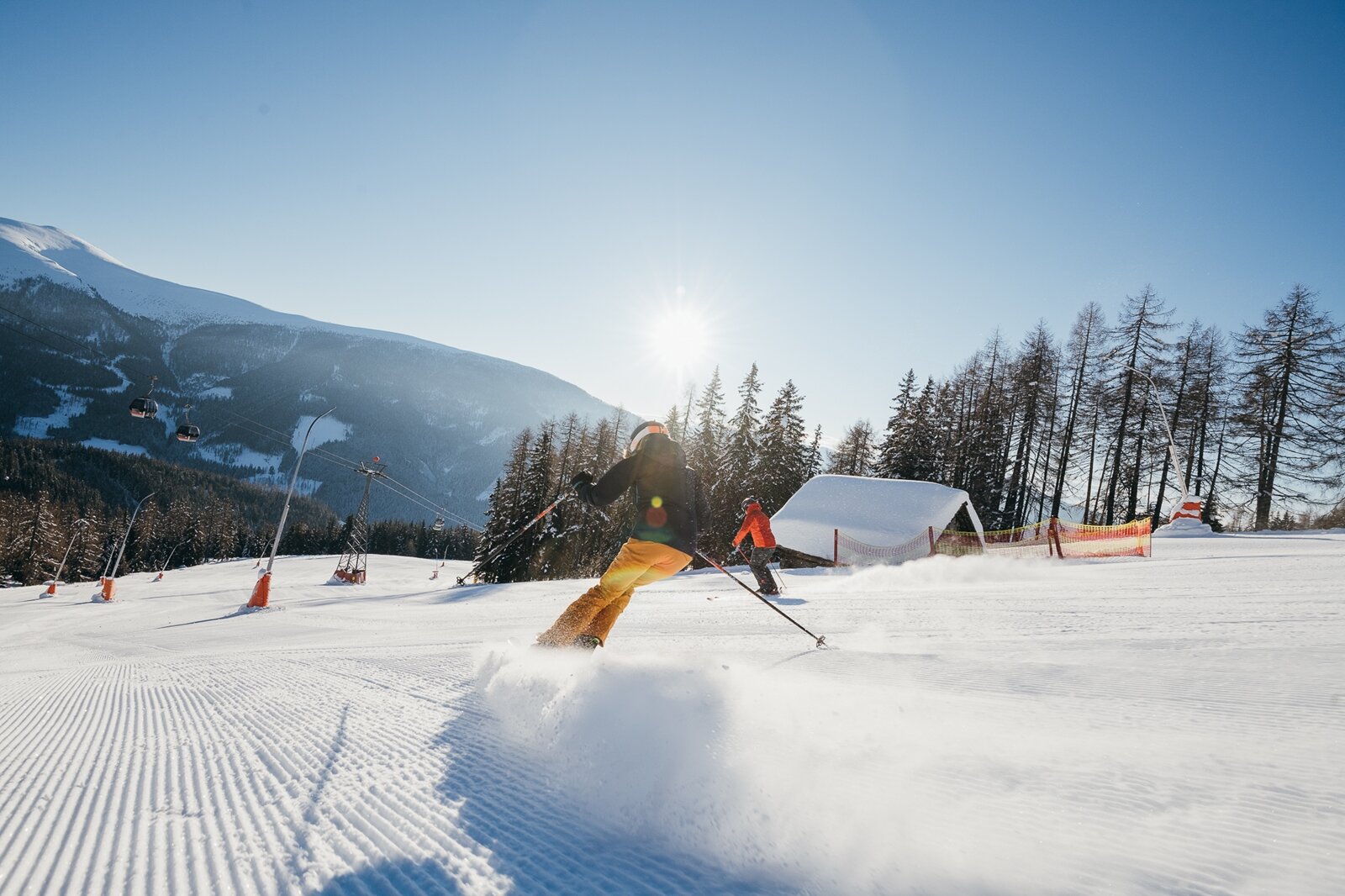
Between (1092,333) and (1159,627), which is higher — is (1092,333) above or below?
above

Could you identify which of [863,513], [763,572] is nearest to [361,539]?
[863,513]

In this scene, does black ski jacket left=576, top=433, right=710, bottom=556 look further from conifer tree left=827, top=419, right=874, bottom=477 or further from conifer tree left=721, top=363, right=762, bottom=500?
conifer tree left=827, top=419, right=874, bottom=477

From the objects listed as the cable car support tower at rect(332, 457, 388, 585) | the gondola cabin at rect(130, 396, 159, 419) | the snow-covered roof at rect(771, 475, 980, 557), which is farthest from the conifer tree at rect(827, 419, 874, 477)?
the gondola cabin at rect(130, 396, 159, 419)

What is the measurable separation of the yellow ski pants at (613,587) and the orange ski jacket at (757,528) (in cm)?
715

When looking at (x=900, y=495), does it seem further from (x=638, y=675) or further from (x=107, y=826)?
(x=107, y=826)

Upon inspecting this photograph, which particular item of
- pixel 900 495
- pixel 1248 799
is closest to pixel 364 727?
pixel 1248 799

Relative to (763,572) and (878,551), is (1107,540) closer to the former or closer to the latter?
(878,551)

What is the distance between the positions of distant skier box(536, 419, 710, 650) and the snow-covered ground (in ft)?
1.76

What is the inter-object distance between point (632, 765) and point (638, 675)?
3.08 feet

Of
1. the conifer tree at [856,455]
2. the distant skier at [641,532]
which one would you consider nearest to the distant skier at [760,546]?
the distant skier at [641,532]

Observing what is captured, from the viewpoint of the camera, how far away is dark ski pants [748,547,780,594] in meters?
10.5

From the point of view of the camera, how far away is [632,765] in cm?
240

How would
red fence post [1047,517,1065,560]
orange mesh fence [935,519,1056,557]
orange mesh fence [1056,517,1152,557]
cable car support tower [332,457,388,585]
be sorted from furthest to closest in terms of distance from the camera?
cable car support tower [332,457,388,585]
orange mesh fence [935,519,1056,557]
red fence post [1047,517,1065,560]
orange mesh fence [1056,517,1152,557]

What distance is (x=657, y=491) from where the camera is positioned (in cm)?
455
